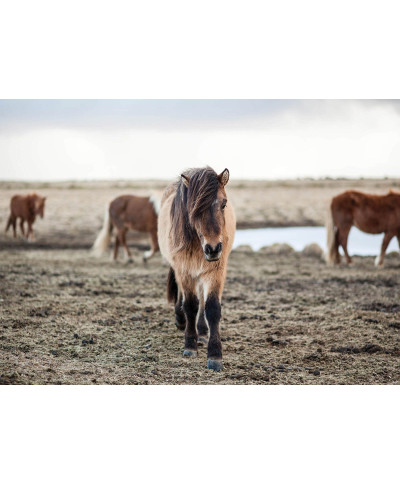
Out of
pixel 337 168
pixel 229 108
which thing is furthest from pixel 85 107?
pixel 337 168

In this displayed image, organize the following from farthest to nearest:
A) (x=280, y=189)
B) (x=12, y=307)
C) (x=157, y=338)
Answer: (x=280, y=189), (x=12, y=307), (x=157, y=338)

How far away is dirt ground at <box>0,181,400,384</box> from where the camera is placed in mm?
3070

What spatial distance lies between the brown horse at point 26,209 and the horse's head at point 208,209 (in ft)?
20.8

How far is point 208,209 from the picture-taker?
2766 mm

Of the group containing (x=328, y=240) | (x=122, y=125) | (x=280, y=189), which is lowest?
(x=328, y=240)

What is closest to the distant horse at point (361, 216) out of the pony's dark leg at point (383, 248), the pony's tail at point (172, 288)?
the pony's dark leg at point (383, 248)

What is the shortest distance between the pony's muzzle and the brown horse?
21.5ft

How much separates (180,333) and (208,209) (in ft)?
4.59

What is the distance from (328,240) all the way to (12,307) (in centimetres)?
481

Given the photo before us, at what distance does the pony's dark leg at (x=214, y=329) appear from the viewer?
298cm

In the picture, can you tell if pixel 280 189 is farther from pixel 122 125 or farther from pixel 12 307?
pixel 12 307

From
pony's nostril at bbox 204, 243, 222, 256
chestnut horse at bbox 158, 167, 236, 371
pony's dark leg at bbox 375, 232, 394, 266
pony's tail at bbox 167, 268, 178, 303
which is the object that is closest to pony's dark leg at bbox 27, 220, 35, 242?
pony's tail at bbox 167, 268, 178, 303

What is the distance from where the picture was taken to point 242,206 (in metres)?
9.38

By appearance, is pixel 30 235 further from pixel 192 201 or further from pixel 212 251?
pixel 212 251
